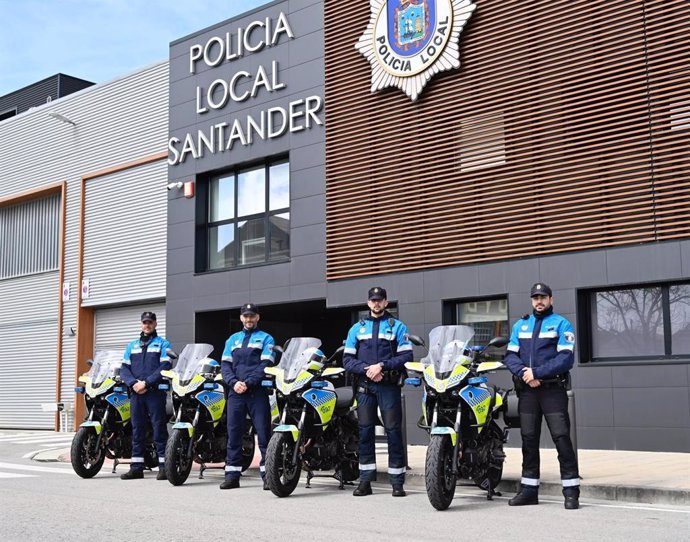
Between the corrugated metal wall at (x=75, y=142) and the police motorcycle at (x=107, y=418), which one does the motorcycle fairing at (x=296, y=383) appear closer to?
the police motorcycle at (x=107, y=418)

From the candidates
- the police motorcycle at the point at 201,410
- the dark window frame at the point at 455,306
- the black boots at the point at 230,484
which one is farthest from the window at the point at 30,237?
the black boots at the point at 230,484

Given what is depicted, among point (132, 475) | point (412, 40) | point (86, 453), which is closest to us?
point (132, 475)

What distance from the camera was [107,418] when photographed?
37.2ft

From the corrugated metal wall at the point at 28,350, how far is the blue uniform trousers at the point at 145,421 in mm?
12651

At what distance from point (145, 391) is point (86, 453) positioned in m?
1.05

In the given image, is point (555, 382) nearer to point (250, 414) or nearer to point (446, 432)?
point (446, 432)

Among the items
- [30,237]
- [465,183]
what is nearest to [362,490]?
[465,183]

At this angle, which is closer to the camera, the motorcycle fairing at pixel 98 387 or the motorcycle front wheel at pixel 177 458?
the motorcycle front wheel at pixel 177 458

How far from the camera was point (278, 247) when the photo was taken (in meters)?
17.8

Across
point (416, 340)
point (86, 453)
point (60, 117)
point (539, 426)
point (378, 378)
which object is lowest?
point (86, 453)

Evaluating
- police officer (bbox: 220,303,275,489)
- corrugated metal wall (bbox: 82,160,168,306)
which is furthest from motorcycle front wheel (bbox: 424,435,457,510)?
corrugated metal wall (bbox: 82,160,168,306)

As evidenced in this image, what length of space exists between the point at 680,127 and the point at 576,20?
2.50m

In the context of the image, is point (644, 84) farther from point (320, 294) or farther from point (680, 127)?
point (320, 294)

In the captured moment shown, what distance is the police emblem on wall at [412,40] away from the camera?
49.4ft
